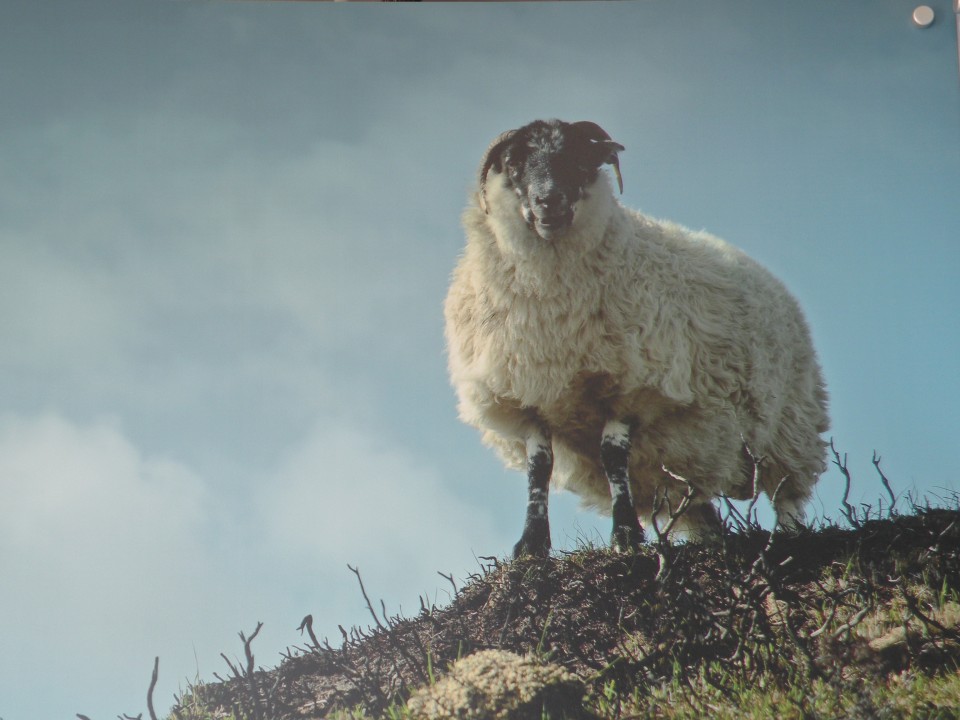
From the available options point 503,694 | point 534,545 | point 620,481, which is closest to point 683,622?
point 503,694

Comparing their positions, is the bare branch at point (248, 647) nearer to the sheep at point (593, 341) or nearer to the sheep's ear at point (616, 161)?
the sheep at point (593, 341)

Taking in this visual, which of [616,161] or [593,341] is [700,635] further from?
[616,161]

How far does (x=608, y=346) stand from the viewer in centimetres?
435

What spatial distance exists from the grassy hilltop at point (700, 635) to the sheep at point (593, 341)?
1.55 ft

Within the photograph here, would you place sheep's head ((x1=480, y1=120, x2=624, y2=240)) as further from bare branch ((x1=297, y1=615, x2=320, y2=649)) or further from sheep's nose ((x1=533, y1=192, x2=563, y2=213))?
bare branch ((x1=297, y1=615, x2=320, y2=649))

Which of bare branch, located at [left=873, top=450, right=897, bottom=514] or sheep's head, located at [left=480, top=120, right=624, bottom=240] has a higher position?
sheep's head, located at [left=480, top=120, right=624, bottom=240]

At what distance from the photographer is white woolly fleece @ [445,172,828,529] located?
4.37 metres

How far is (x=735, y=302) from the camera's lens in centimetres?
487

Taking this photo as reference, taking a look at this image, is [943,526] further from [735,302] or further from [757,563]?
[735,302]

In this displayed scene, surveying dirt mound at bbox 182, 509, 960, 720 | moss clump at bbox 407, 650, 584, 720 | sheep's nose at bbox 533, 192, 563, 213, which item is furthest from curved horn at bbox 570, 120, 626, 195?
moss clump at bbox 407, 650, 584, 720

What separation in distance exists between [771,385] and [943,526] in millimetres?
1354

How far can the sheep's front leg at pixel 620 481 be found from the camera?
13.3 feet

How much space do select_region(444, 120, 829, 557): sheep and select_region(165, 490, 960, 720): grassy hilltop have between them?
47cm

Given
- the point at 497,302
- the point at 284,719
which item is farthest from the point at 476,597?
the point at 497,302
